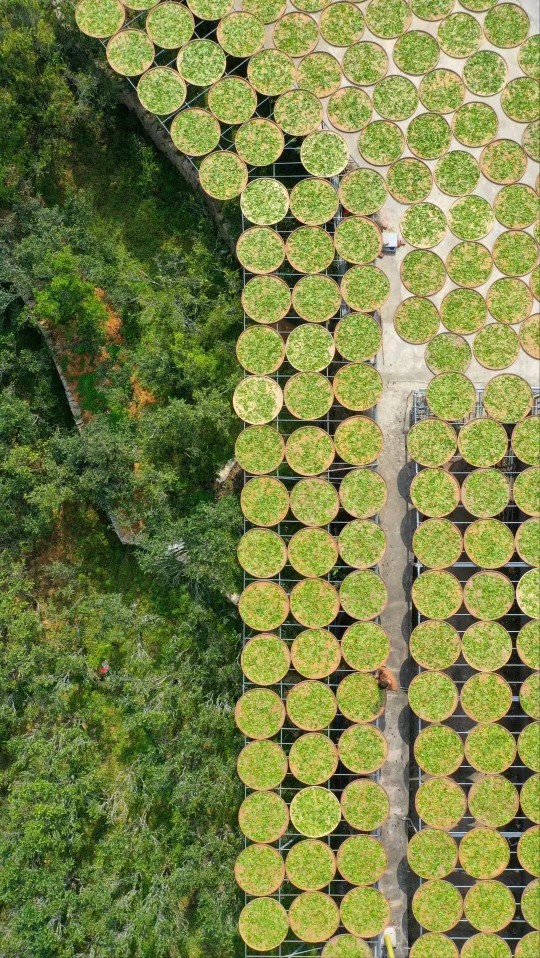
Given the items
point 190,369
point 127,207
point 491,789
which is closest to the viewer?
point 491,789

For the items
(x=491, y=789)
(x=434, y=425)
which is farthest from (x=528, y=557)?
(x=491, y=789)

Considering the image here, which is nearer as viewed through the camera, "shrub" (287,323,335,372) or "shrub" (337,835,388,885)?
"shrub" (337,835,388,885)

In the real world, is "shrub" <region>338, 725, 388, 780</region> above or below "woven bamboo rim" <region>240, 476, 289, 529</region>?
below

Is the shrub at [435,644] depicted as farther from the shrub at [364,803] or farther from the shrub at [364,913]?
the shrub at [364,913]

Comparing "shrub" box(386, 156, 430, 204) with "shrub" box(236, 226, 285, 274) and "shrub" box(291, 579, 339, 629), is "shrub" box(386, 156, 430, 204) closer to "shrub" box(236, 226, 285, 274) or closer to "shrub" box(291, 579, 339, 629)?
"shrub" box(236, 226, 285, 274)

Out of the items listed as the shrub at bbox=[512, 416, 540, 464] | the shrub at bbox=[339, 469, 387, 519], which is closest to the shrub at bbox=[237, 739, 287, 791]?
the shrub at bbox=[339, 469, 387, 519]

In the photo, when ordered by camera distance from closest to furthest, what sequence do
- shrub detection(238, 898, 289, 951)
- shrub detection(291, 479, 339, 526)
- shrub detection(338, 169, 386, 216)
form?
1. shrub detection(238, 898, 289, 951)
2. shrub detection(291, 479, 339, 526)
3. shrub detection(338, 169, 386, 216)

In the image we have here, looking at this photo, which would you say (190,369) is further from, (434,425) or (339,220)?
(434,425)

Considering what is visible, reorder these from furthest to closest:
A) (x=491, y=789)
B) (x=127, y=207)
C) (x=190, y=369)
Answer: (x=127, y=207)
(x=190, y=369)
(x=491, y=789)
